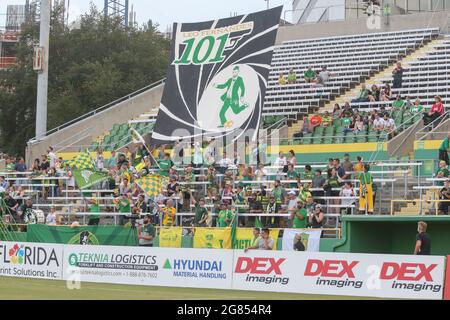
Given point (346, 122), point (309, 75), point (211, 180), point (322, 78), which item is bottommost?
point (211, 180)

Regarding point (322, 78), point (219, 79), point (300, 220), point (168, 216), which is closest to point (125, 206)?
point (168, 216)

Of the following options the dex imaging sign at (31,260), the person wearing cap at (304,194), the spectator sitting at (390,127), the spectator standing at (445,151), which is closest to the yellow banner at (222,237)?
the person wearing cap at (304,194)

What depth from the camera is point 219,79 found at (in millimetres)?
30875

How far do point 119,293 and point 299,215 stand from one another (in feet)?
19.9

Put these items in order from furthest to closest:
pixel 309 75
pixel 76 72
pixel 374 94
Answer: pixel 76 72 → pixel 309 75 → pixel 374 94

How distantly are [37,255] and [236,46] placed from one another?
9.69m

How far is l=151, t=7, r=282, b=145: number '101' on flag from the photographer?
29188 mm

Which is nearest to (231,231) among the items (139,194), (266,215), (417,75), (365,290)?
(266,215)

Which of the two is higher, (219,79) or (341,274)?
(219,79)

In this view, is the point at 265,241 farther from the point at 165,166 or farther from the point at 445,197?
the point at 165,166

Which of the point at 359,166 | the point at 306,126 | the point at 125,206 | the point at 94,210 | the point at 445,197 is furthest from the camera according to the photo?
the point at 306,126

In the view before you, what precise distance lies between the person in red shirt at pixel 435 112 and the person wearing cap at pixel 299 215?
26.0 ft

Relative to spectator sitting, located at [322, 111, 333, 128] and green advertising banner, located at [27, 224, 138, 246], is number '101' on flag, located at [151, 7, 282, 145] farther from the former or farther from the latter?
spectator sitting, located at [322, 111, 333, 128]
